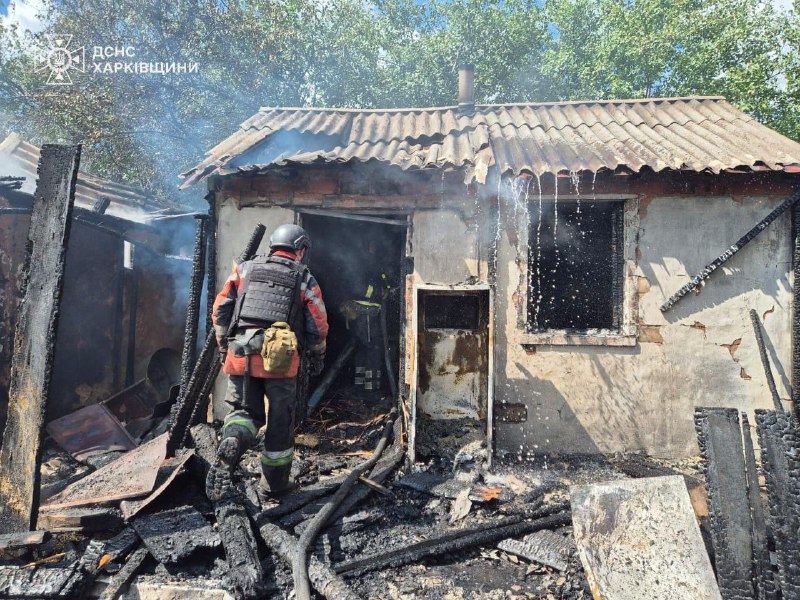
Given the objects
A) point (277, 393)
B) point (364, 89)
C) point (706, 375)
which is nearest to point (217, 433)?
point (277, 393)

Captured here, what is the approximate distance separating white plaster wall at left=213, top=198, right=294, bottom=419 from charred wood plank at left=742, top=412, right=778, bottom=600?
504 centimetres

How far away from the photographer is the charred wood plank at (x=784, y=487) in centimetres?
284

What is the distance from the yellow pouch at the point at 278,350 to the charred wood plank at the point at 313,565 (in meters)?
1.23

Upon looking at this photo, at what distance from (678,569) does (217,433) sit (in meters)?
4.63

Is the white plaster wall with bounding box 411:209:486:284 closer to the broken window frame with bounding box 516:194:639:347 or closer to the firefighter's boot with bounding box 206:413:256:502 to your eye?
the broken window frame with bounding box 516:194:639:347

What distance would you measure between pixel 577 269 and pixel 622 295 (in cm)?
62

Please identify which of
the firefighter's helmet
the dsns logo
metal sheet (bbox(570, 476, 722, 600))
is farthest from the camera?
the dsns logo

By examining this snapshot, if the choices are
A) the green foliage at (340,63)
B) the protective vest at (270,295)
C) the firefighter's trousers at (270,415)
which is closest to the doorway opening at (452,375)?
the protective vest at (270,295)

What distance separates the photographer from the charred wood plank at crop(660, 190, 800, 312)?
5.33 metres

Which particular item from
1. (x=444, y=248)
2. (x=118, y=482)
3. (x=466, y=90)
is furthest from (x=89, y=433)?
(x=466, y=90)

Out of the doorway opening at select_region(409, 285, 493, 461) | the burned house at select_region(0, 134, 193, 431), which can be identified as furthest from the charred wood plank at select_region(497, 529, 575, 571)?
the burned house at select_region(0, 134, 193, 431)

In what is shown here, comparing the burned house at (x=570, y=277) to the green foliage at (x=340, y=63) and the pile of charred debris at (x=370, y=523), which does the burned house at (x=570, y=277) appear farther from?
the green foliage at (x=340, y=63)

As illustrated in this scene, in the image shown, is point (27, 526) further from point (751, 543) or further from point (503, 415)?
point (751, 543)

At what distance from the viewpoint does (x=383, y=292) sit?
720 centimetres
